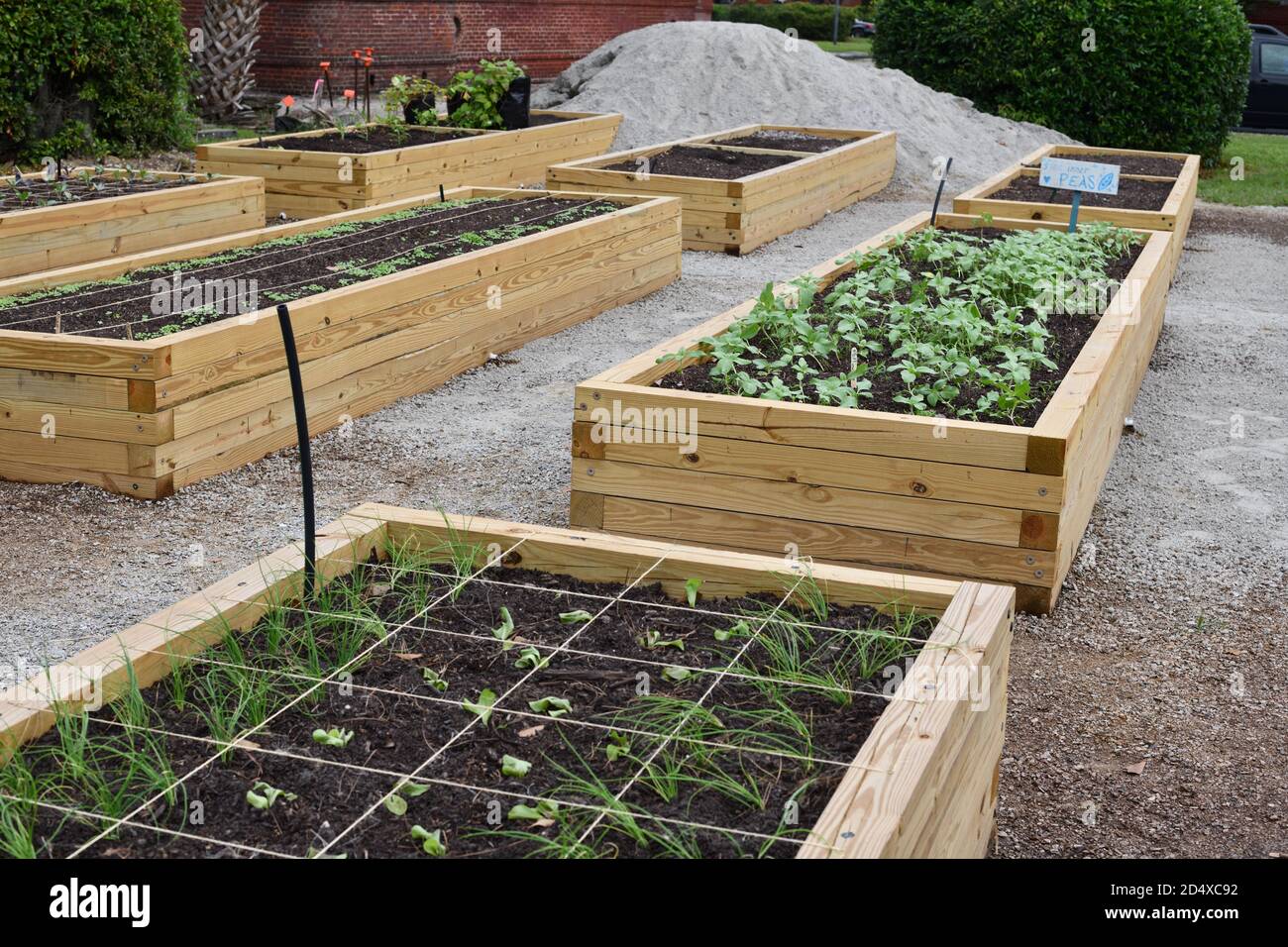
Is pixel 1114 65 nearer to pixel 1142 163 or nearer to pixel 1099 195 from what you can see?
pixel 1142 163

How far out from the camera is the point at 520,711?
9.03ft

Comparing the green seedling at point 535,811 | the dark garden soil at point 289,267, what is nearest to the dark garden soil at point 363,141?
the dark garden soil at point 289,267

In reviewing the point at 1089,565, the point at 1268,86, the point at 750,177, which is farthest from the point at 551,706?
the point at 1268,86

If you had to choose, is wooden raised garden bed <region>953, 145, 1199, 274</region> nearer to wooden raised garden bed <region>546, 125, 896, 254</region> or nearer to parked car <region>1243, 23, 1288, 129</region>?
wooden raised garden bed <region>546, 125, 896, 254</region>

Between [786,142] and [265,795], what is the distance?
12.8 metres

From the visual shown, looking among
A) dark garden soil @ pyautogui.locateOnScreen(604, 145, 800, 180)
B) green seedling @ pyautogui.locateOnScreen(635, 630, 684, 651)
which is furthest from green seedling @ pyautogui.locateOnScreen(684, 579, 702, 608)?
dark garden soil @ pyautogui.locateOnScreen(604, 145, 800, 180)

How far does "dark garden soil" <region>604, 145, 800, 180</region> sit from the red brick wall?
700cm

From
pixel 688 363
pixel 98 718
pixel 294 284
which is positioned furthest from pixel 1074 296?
pixel 98 718

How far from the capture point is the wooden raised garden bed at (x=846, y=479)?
4.41 meters

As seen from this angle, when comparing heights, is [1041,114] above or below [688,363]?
above

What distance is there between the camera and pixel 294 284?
21.6 ft

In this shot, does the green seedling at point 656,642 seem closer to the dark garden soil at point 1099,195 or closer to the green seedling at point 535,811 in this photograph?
the green seedling at point 535,811
